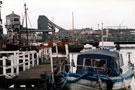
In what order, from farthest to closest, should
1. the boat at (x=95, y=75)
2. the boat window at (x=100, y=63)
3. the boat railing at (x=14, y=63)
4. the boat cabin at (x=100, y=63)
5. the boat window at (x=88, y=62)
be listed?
the boat window at (x=88, y=62)
the boat window at (x=100, y=63)
the boat cabin at (x=100, y=63)
the boat at (x=95, y=75)
the boat railing at (x=14, y=63)

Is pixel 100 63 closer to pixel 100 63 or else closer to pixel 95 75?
pixel 100 63

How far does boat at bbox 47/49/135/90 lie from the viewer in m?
16.1

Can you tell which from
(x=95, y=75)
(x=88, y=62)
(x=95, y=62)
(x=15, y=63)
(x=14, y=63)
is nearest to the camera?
(x=14, y=63)

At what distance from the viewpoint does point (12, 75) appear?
14.9 metres

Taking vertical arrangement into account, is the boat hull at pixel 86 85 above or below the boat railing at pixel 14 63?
below

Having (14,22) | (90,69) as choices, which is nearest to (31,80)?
(90,69)

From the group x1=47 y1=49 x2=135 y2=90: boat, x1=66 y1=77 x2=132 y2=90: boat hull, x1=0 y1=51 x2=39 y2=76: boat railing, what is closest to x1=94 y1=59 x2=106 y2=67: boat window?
x1=47 y1=49 x2=135 y2=90: boat

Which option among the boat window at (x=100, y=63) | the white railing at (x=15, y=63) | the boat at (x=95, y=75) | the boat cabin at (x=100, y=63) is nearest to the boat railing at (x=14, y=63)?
the white railing at (x=15, y=63)

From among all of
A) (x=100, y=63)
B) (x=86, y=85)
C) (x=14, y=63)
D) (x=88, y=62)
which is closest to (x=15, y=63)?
(x=14, y=63)

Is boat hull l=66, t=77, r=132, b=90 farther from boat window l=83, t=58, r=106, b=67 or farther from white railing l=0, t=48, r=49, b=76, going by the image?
white railing l=0, t=48, r=49, b=76

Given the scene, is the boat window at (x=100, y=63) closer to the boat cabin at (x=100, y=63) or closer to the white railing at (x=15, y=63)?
the boat cabin at (x=100, y=63)

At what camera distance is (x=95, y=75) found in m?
16.7

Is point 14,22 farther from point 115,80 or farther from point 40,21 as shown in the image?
point 115,80

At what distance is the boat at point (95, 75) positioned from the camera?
52.9 feet
